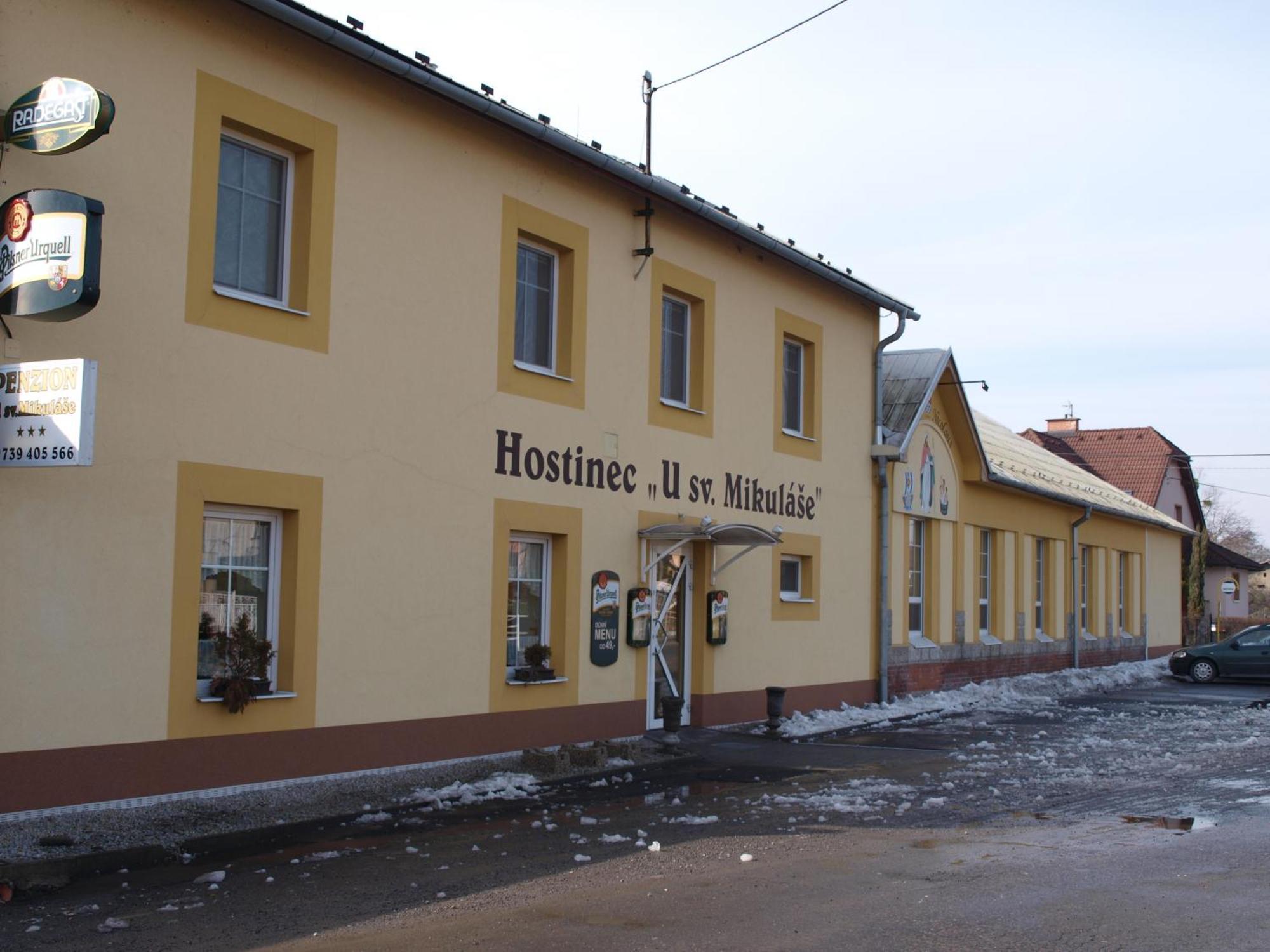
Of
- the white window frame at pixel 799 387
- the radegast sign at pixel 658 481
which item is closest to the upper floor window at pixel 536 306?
the radegast sign at pixel 658 481

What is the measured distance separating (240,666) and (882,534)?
40.0ft

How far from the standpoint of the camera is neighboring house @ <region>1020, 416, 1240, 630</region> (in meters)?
46.8

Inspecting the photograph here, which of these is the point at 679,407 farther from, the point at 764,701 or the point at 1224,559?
the point at 1224,559

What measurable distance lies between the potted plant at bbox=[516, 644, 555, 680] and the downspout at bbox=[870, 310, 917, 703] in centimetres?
815

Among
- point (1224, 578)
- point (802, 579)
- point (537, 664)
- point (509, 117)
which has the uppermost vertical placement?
point (509, 117)

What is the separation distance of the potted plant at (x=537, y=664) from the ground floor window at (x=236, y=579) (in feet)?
10.3

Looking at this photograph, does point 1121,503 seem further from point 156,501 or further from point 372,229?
point 156,501

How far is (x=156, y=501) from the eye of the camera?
30.9 feet

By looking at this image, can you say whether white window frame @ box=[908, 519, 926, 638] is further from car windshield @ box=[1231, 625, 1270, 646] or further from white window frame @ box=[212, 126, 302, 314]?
white window frame @ box=[212, 126, 302, 314]

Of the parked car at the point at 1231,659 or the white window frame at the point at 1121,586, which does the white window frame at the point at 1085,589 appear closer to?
the parked car at the point at 1231,659

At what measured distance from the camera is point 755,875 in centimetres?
815

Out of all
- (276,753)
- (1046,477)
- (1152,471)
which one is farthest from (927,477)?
(1152,471)

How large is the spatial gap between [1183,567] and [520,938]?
146ft

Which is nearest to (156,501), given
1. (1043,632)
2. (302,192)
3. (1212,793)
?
(302,192)
